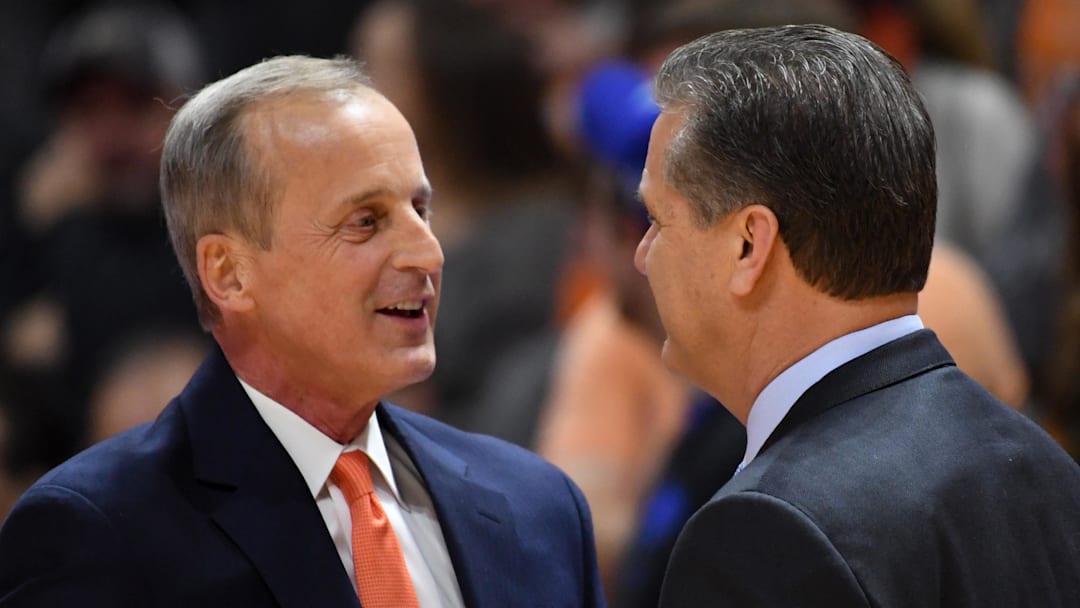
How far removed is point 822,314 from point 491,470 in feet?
2.45

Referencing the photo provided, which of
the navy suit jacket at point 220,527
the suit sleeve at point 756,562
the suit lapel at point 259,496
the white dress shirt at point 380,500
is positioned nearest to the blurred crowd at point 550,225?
the navy suit jacket at point 220,527

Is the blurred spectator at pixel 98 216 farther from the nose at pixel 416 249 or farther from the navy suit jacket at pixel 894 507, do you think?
the navy suit jacket at pixel 894 507

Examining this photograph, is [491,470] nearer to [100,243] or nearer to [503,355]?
[503,355]

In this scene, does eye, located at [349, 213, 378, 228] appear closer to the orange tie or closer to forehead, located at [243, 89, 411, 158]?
forehead, located at [243, 89, 411, 158]

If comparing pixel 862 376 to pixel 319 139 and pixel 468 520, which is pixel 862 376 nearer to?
pixel 468 520

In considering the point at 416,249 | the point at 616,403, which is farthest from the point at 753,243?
the point at 616,403

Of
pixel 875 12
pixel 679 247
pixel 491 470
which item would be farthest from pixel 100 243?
pixel 679 247

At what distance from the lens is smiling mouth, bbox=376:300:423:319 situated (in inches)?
115

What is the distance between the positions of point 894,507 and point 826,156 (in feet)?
1.67

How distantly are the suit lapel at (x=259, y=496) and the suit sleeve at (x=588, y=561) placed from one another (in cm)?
52

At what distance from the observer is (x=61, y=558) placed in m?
2.62

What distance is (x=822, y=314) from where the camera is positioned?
2.62 metres

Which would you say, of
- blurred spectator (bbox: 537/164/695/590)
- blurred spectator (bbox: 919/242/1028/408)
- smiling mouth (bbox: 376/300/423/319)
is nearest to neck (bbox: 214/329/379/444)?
smiling mouth (bbox: 376/300/423/319)

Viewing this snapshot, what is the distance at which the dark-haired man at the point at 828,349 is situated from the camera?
239 centimetres
